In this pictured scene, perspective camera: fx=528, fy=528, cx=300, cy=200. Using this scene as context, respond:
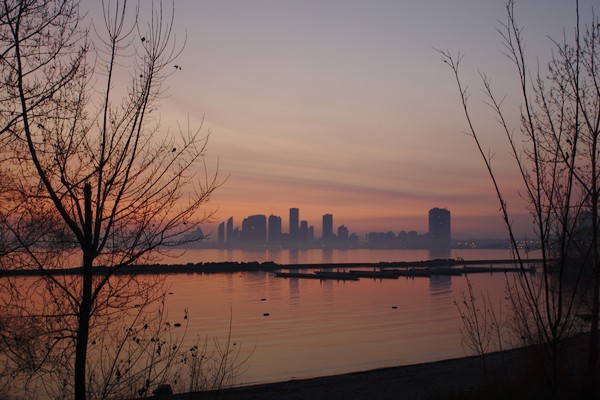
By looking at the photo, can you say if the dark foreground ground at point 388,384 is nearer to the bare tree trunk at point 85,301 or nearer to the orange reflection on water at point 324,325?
the orange reflection on water at point 324,325

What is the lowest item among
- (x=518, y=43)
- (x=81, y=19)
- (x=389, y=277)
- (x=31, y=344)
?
(x=389, y=277)

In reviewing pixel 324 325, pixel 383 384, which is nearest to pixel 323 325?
pixel 324 325

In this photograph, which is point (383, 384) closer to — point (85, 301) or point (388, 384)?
point (388, 384)

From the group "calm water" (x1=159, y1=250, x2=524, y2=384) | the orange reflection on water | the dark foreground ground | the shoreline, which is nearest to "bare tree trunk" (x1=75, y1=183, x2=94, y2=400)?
the dark foreground ground

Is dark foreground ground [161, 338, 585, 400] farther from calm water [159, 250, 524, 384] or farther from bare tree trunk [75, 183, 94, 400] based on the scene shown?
bare tree trunk [75, 183, 94, 400]

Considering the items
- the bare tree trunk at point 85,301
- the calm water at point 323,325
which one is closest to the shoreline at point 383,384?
the calm water at point 323,325

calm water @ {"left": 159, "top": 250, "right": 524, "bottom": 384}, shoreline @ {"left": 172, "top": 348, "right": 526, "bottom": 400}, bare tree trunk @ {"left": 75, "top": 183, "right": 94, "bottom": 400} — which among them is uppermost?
bare tree trunk @ {"left": 75, "top": 183, "right": 94, "bottom": 400}

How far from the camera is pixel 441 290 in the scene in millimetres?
69625

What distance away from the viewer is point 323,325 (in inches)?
1560

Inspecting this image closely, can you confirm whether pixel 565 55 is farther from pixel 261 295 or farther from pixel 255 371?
pixel 261 295

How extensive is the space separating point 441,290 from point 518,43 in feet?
222

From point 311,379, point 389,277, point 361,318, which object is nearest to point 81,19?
point 311,379

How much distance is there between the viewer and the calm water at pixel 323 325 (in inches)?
1051

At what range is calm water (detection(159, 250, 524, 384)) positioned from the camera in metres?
26.7
